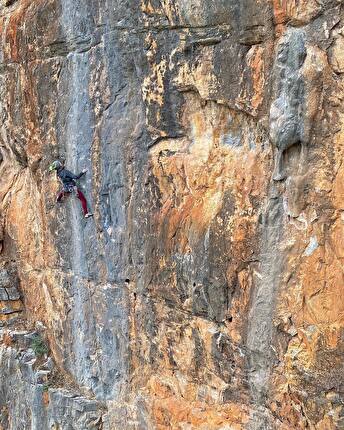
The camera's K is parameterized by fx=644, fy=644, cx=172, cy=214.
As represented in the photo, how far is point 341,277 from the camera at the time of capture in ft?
25.7

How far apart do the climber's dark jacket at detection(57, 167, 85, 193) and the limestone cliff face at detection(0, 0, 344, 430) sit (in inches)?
6.4

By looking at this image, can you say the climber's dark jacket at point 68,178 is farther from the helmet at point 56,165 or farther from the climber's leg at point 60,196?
the climber's leg at point 60,196

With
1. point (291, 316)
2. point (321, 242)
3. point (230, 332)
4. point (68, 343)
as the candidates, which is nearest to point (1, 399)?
point (68, 343)

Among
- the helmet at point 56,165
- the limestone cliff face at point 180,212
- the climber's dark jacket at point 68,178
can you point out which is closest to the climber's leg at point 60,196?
the limestone cliff face at point 180,212

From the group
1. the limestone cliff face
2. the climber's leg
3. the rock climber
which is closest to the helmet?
the rock climber

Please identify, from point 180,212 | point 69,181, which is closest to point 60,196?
point 69,181

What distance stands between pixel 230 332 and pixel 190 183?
2250 millimetres

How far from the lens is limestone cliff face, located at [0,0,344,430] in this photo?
7961mm

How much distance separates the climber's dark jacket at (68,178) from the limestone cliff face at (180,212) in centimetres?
16

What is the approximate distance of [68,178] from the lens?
36.9ft

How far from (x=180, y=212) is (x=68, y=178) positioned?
2.58m

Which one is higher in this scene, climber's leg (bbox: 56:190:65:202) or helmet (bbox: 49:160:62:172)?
helmet (bbox: 49:160:62:172)

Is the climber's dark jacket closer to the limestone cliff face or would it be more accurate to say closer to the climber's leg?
the limestone cliff face

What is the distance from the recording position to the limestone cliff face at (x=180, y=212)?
796cm
